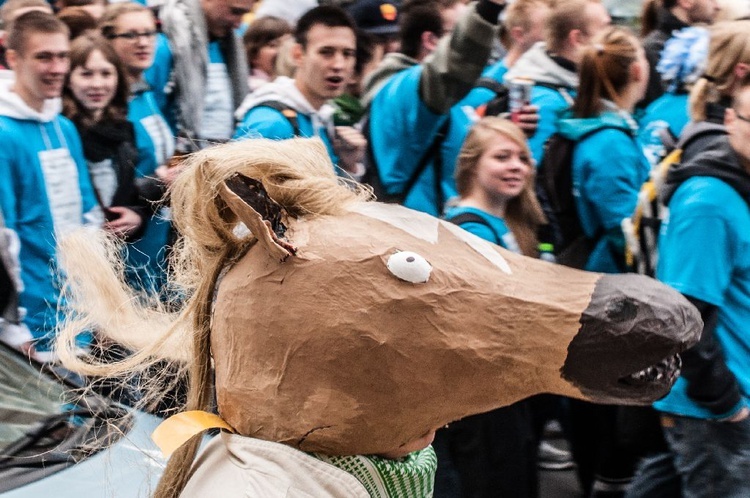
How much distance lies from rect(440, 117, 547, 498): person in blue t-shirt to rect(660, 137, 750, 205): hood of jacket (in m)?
0.60

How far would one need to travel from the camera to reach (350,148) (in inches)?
188

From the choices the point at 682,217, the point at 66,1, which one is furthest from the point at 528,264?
the point at 66,1

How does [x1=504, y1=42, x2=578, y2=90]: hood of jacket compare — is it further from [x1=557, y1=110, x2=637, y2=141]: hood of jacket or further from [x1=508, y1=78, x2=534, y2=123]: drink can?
[x1=557, y1=110, x2=637, y2=141]: hood of jacket

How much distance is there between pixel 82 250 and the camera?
2.06 meters

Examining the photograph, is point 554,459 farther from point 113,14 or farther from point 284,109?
point 113,14

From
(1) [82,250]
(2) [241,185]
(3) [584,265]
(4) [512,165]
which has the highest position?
(2) [241,185]

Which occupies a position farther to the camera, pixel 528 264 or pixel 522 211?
pixel 522 211

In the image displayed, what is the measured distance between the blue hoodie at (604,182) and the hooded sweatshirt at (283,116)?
38.7 inches

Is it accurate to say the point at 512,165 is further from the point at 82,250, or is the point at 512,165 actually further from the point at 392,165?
the point at 82,250

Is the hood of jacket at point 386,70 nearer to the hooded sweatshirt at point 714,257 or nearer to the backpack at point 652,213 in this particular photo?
the backpack at point 652,213

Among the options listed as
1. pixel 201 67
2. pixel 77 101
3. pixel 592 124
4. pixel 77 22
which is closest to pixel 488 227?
pixel 592 124

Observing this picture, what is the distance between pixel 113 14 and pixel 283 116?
1377 millimetres

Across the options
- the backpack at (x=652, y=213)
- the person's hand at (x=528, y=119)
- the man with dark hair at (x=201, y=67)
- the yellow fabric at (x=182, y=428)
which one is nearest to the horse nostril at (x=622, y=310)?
the yellow fabric at (x=182, y=428)

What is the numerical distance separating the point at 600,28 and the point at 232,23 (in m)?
1.77
